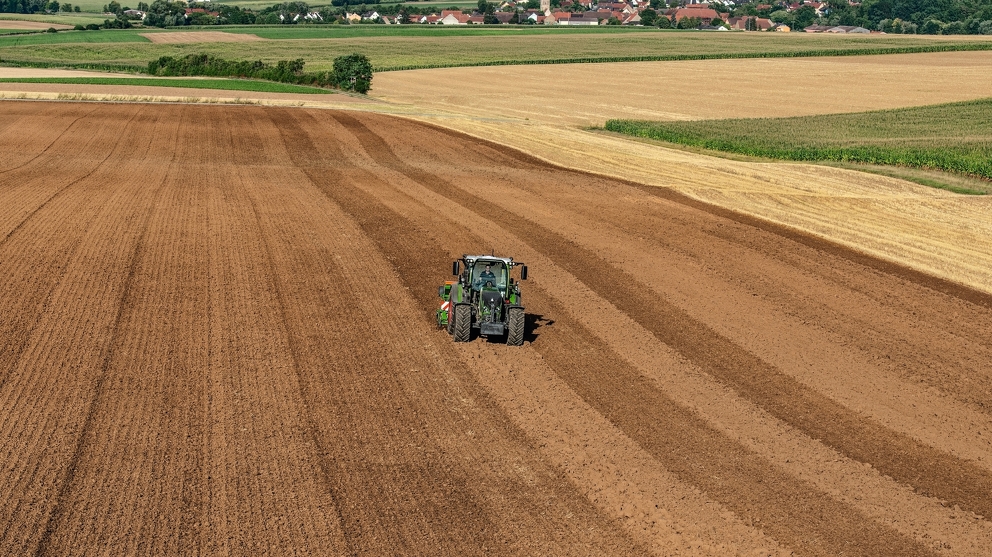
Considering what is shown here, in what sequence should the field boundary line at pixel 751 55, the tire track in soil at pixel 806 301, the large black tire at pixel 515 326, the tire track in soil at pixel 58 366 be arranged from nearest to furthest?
the tire track in soil at pixel 58 366, the large black tire at pixel 515 326, the tire track in soil at pixel 806 301, the field boundary line at pixel 751 55

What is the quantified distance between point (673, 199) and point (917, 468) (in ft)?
71.8

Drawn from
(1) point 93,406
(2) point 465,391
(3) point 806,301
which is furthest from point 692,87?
(1) point 93,406

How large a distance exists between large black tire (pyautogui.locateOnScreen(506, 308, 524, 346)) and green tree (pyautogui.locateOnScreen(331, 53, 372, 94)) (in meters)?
60.3

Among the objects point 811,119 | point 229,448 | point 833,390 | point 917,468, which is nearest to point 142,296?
point 229,448

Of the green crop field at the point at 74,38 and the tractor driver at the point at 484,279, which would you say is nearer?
the tractor driver at the point at 484,279

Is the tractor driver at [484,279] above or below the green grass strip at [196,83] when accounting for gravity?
above

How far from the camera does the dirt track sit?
13.1 m

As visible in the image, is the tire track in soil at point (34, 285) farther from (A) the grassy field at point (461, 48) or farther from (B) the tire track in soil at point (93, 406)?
(A) the grassy field at point (461, 48)

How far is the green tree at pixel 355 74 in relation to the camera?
77.2 m

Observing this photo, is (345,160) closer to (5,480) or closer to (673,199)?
(673,199)

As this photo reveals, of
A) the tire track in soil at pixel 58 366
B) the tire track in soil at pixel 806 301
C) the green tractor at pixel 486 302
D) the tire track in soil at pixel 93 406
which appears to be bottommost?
the tire track in soil at pixel 806 301

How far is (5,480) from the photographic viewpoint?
1360 centimetres

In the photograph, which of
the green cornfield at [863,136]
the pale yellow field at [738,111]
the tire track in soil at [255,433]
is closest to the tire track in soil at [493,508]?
the tire track in soil at [255,433]

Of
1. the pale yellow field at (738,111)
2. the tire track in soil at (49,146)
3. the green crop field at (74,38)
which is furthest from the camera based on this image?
the green crop field at (74,38)
